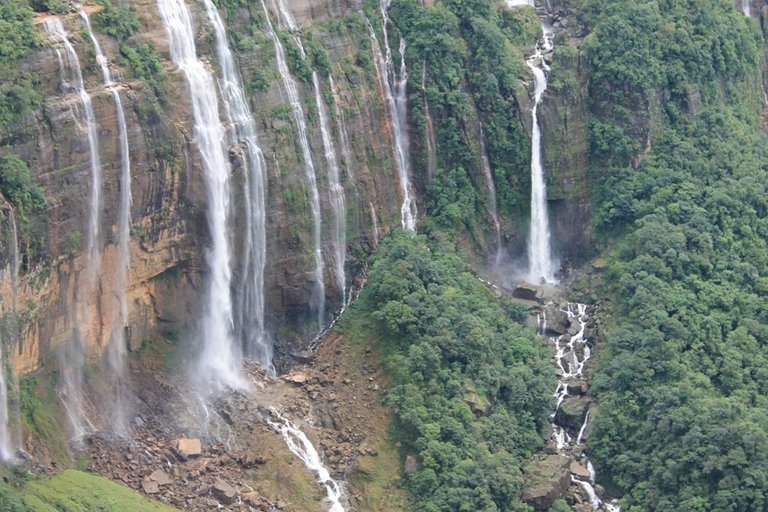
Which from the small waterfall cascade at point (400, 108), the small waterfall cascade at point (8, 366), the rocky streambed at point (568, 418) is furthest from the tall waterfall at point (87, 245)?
the small waterfall cascade at point (400, 108)

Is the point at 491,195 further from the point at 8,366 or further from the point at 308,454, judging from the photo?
the point at 8,366

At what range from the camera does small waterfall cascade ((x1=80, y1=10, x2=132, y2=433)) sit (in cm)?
5153

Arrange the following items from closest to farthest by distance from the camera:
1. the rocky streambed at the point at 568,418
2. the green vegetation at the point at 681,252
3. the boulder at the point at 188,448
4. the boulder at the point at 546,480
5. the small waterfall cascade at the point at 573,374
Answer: the boulder at the point at 188,448 < the boulder at the point at 546,480 < the green vegetation at the point at 681,252 < the rocky streambed at the point at 568,418 < the small waterfall cascade at the point at 573,374

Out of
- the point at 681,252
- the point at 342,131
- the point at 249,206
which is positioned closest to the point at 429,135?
the point at 342,131

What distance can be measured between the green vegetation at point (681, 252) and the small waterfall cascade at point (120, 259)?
48.9 feet

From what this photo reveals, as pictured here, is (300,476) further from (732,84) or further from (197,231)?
(732,84)

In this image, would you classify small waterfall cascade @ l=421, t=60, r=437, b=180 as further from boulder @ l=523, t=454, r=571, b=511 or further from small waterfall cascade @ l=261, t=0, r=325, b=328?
boulder @ l=523, t=454, r=571, b=511

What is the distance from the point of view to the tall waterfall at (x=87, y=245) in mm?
50531

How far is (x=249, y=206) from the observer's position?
55750 millimetres

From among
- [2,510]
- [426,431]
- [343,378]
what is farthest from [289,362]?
[2,510]

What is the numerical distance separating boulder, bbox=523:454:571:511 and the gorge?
0.10 meters

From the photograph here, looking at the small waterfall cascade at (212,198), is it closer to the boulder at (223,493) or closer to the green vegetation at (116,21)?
the green vegetation at (116,21)

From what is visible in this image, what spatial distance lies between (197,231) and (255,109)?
457 centimetres

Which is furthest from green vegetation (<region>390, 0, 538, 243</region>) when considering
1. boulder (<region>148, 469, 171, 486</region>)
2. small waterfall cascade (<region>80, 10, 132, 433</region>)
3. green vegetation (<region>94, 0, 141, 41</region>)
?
boulder (<region>148, 469, 171, 486</region>)
